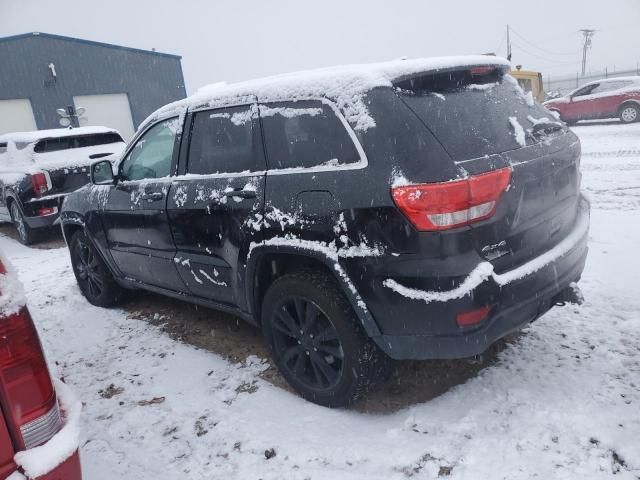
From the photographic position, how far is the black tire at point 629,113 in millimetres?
14258

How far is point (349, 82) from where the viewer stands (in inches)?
97.3

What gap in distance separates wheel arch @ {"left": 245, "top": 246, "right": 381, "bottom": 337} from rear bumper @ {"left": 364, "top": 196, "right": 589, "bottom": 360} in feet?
0.41

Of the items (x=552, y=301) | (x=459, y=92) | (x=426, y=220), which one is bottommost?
(x=552, y=301)

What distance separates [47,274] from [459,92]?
5563mm

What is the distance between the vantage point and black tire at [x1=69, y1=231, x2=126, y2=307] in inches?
182

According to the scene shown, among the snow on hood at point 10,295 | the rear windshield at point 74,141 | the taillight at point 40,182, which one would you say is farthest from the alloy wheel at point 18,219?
the snow on hood at point 10,295

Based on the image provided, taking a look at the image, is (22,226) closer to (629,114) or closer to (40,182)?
(40,182)

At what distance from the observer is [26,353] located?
1.62 m

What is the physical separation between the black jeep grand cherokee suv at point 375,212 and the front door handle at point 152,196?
4.2 inches

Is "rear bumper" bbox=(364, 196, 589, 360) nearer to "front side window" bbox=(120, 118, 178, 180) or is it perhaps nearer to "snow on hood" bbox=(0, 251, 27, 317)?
"snow on hood" bbox=(0, 251, 27, 317)

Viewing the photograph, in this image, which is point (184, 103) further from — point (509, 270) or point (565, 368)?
point (565, 368)

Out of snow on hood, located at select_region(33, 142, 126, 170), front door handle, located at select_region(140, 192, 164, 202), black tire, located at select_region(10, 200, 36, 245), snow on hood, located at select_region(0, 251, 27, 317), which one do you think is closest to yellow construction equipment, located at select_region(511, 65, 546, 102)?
snow on hood, located at select_region(33, 142, 126, 170)

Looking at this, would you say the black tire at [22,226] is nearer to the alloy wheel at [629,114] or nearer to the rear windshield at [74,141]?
the rear windshield at [74,141]

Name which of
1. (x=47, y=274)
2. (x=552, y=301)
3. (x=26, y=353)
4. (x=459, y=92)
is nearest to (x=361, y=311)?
(x=552, y=301)
